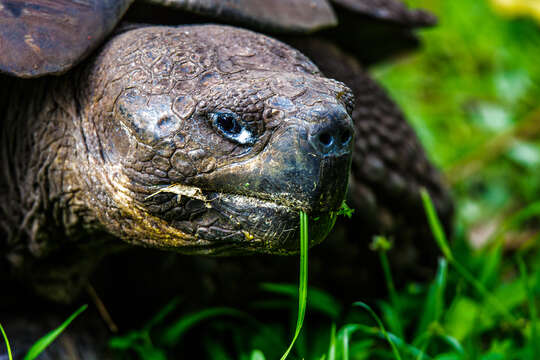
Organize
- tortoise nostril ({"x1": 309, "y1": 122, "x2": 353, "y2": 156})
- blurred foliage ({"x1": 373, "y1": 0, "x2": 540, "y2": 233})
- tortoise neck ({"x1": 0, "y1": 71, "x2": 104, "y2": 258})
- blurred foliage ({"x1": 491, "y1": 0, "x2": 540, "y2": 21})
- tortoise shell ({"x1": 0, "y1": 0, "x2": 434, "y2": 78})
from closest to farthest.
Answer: tortoise nostril ({"x1": 309, "y1": 122, "x2": 353, "y2": 156}) < tortoise shell ({"x1": 0, "y1": 0, "x2": 434, "y2": 78}) < tortoise neck ({"x1": 0, "y1": 71, "x2": 104, "y2": 258}) < blurred foliage ({"x1": 491, "y1": 0, "x2": 540, "y2": 21}) < blurred foliage ({"x1": 373, "y1": 0, "x2": 540, "y2": 233})

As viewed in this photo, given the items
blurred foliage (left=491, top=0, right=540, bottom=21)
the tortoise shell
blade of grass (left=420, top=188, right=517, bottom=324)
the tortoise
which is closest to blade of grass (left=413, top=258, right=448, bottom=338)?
blade of grass (left=420, top=188, right=517, bottom=324)

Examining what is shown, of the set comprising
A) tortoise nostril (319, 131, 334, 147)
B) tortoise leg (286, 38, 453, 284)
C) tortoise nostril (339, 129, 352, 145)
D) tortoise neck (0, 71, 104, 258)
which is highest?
tortoise nostril (319, 131, 334, 147)

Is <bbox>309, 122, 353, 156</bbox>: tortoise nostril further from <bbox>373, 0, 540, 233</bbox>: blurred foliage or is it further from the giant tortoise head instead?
<bbox>373, 0, 540, 233</bbox>: blurred foliage

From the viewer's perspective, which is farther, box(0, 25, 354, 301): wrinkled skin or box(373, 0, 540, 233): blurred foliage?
box(373, 0, 540, 233): blurred foliage

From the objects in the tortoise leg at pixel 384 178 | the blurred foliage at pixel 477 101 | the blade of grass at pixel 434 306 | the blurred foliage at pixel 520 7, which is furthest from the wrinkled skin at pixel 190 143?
the blurred foliage at pixel 520 7

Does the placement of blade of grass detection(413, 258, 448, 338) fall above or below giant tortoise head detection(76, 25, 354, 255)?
below

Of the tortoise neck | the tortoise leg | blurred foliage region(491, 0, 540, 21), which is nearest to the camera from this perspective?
the tortoise neck

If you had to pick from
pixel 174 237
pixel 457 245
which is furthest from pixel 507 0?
pixel 174 237

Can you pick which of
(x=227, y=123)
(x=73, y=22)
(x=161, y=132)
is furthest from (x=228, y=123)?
(x=73, y=22)

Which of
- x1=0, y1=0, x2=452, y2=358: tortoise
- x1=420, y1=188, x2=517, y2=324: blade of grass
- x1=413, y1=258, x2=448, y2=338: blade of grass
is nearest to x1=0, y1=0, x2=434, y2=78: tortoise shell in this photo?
x1=0, y1=0, x2=452, y2=358: tortoise
